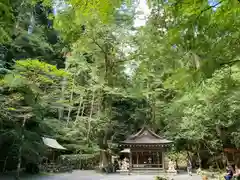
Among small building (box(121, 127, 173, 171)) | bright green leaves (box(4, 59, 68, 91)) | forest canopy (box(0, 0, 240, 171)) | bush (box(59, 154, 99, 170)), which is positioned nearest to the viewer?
forest canopy (box(0, 0, 240, 171))

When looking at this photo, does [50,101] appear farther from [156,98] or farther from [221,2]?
[156,98]

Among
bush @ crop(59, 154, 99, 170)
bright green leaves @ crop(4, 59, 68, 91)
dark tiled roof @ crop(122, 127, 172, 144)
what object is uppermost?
bright green leaves @ crop(4, 59, 68, 91)

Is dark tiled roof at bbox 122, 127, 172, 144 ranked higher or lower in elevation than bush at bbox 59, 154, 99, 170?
higher

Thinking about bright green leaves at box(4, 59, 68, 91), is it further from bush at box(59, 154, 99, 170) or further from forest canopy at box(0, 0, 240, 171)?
bush at box(59, 154, 99, 170)

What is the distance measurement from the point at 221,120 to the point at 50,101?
11.3m

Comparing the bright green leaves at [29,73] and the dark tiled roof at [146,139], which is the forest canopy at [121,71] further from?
the dark tiled roof at [146,139]

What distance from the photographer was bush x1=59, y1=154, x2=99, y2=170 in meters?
19.0

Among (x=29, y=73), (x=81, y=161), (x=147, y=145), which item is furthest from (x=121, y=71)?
(x=81, y=161)

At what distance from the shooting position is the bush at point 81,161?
18984mm

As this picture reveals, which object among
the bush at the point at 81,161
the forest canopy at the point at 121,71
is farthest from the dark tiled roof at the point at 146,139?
the bush at the point at 81,161

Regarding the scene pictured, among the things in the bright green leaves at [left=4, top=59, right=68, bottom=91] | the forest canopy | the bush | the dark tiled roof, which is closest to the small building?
the dark tiled roof

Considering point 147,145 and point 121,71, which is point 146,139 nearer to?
point 147,145

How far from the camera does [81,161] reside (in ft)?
67.3

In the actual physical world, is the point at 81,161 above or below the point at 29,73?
below
